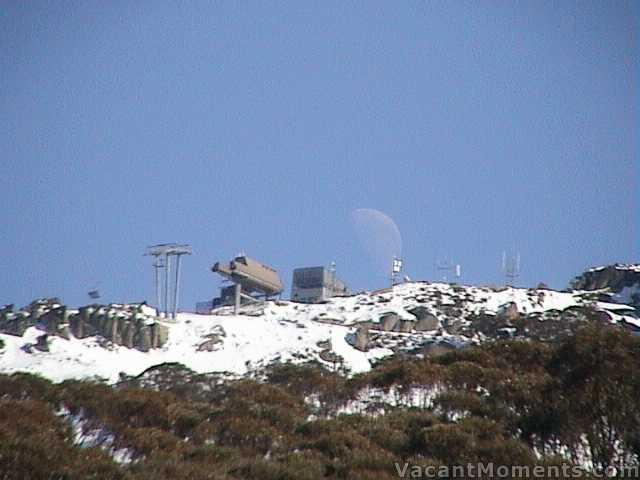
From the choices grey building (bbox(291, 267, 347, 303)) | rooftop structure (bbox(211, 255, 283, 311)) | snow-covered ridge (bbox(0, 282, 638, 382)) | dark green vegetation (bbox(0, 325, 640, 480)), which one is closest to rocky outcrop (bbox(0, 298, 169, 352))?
snow-covered ridge (bbox(0, 282, 638, 382))

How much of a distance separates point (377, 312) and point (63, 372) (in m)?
29.2

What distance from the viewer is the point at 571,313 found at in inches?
1954

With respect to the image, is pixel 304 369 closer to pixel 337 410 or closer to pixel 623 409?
pixel 337 410

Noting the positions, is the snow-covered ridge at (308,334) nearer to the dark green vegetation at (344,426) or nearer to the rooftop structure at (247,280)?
the rooftop structure at (247,280)

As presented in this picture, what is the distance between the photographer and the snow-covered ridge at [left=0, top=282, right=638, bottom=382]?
40.3 m

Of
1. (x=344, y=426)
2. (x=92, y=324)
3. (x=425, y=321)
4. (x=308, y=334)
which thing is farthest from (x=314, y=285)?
(x=344, y=426)

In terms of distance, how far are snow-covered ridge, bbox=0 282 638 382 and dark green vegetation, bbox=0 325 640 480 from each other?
676 inches

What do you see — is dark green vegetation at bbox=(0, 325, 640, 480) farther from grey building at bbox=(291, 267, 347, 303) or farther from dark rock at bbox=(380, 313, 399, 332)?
grey building at bbox=(291, 267, 347, 303)

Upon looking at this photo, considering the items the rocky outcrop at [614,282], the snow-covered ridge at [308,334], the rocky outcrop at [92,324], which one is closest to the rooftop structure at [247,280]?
the snow-covered ridge at [308,334]

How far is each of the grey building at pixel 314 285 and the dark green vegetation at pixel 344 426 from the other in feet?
166

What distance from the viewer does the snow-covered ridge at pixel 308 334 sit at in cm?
4028

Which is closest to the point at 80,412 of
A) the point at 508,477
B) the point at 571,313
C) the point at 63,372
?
the point at 508,477

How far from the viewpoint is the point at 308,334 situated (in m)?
49.3

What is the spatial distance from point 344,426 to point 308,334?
34187 millimetres
